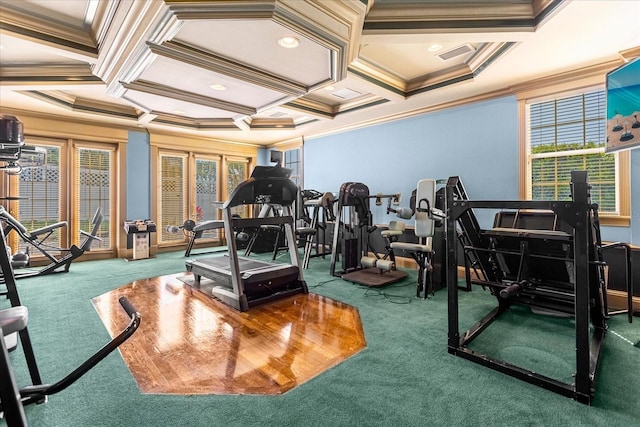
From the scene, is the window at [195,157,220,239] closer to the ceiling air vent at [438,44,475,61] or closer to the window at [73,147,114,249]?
the window at [73,147,114,249]

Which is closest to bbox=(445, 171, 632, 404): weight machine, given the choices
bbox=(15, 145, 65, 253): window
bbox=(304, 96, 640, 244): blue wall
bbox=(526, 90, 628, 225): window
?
bbox=(526, 90, 628, 225): window

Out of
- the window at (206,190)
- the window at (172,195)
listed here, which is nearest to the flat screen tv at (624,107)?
the window at (206,190)

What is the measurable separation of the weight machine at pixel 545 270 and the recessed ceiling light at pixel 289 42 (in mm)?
2181

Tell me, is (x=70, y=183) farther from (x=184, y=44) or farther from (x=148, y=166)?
(x=184, y=44)

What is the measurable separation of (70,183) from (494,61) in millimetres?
7797

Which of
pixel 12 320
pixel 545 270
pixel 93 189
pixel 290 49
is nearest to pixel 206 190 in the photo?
pixel 93 189

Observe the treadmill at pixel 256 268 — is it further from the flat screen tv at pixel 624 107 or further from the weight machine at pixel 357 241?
the flat screen tv at pixel 624 107

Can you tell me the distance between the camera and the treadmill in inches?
143

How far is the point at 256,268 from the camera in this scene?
13.8 feet

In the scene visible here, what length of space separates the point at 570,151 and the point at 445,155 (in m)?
1.70

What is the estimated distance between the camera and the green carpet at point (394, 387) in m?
1.71

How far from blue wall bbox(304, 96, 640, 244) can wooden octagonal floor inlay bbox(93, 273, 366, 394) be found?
3100 mm

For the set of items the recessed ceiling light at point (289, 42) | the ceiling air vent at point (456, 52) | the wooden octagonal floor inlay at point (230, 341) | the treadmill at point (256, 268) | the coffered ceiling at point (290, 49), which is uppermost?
the ceiling air vent at point (456, 52)

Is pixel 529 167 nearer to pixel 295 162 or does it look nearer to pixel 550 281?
pixel 550 281
